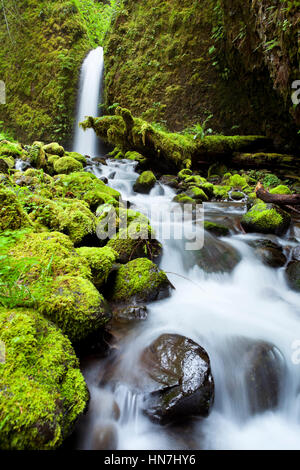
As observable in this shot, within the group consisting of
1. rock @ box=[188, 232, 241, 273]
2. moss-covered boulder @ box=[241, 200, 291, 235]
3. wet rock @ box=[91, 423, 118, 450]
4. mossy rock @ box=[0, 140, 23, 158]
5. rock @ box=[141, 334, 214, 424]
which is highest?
mossy rock @ box=[0, 140, 23, 158]

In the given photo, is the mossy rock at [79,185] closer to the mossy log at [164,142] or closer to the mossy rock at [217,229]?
the mossy rock at [217,229]

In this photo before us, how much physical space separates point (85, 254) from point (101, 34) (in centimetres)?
2086

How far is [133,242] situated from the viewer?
3643mm

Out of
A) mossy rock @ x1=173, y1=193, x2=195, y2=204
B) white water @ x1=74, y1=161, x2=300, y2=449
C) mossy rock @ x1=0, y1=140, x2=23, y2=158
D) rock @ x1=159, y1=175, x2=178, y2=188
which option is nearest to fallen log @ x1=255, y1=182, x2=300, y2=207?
white water @ x1=74, y1=161, x2=300, y2=449

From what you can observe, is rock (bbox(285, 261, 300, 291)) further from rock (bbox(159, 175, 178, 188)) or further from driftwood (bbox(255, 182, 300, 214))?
→ rock (bbox(159, 175, 178, 188))

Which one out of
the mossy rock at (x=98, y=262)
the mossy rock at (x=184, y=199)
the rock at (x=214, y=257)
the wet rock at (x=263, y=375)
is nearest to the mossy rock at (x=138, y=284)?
the mossy rock at (x=98, y=262)

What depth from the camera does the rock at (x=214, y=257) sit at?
4062 mm

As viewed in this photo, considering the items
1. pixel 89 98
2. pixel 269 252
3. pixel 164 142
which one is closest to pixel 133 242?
pixel 269 252

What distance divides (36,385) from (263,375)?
203 centimetres

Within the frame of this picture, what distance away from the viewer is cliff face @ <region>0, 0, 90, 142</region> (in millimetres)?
14328

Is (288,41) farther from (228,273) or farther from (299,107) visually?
(228,273)

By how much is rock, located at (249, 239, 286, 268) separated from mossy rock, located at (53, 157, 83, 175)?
195 inches

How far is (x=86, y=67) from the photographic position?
14680 mm

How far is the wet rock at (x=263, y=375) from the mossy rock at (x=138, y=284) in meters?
1.21
